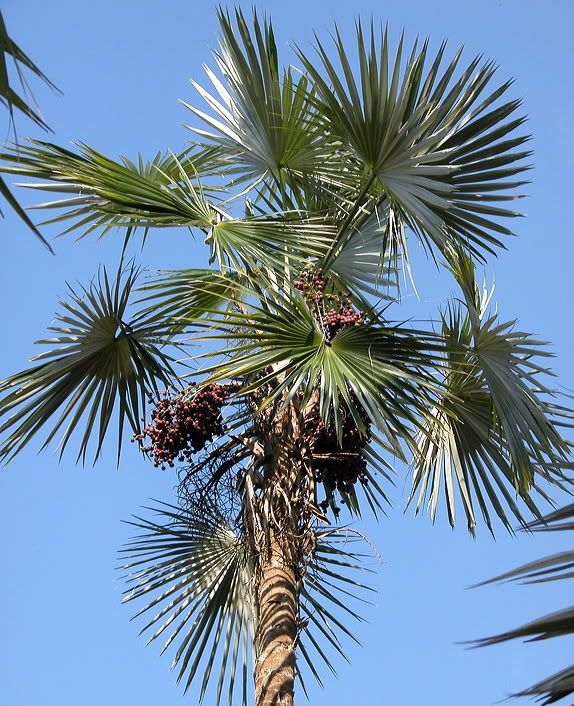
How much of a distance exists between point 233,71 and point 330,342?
5.67 feet

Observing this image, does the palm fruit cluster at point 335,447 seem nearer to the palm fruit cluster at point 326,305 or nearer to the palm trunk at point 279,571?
the palm trunk at point 279,571

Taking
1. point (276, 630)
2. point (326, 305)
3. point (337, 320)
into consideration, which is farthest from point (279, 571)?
point (326, 305)

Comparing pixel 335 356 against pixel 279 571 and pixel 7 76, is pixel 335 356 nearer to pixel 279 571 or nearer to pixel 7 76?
pixel 279 571

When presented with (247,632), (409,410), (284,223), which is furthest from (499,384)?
(247,632)

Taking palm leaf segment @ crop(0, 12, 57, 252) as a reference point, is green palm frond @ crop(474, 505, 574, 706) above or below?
below

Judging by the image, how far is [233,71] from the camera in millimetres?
6047

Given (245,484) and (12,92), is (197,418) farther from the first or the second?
(12,92)

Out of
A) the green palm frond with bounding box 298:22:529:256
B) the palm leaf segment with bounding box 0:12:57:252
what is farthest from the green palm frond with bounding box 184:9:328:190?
the palm leaf segment with bounding box 0:12:57:252

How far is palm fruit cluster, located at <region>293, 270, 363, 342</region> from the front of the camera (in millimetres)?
5266

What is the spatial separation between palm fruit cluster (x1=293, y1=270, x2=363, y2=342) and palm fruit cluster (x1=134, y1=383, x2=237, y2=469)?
0.59 metres

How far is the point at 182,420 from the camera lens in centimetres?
514

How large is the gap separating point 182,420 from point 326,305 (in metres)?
1.02

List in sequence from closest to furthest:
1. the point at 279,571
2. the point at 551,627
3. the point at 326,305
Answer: the point at 551,627, the point at 279,571, the point at 326,305

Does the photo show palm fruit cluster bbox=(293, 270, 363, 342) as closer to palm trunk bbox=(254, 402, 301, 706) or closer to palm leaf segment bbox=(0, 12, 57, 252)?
palm trunk bbox=(254, 402, 301, 706)
